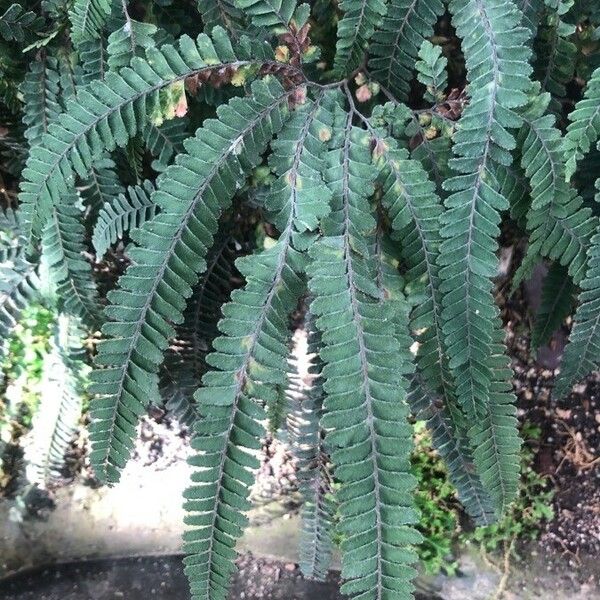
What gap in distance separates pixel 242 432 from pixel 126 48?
0.64m

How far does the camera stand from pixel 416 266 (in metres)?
0.92

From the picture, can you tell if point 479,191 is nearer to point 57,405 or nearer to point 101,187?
Result: point 101,187

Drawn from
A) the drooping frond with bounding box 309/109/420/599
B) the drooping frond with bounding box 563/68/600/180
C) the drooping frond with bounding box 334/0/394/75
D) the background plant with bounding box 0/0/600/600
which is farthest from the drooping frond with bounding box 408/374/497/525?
the drooping frond with bounding box 334/0/394/75

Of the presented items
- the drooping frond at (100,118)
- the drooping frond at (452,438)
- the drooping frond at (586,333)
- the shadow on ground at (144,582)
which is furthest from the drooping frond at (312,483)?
the drooping frond at (100,118)

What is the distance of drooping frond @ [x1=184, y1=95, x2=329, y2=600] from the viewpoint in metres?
0.73

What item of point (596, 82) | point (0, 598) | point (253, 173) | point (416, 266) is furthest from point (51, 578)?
point (596, 82)

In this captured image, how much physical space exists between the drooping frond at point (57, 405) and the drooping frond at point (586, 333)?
41.8 inches

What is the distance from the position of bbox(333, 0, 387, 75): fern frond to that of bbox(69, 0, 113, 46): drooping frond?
1.22 feet

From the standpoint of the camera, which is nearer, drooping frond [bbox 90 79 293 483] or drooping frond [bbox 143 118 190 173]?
drooping frond [bbox 90 79 293 483]

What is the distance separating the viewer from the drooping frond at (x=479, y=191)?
0.82 metres

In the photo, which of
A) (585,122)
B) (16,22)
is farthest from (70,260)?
(585,122)

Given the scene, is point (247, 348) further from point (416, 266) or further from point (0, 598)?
point (0, 598)

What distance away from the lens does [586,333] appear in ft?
3.16

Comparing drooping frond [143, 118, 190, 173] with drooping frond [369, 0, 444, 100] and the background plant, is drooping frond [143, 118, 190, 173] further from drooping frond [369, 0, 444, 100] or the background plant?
drooping frond [369, 0, 444, 100]
